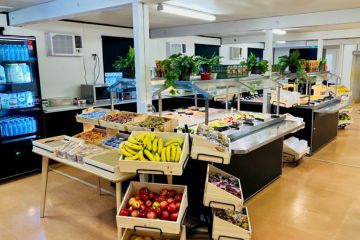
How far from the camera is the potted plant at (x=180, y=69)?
3309 mm

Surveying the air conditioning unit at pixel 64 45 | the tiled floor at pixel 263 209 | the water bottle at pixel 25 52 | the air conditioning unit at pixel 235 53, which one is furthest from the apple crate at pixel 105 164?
the air conditioning unit at pixel 235 53

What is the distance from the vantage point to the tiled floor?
10.3 ft

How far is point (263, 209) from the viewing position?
3590 mm

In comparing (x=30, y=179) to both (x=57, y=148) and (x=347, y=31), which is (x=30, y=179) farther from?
(x=347, y=31)

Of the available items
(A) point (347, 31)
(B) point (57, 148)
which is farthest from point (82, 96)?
(A) point (347, 31)

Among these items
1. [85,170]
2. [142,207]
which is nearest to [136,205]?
[142,207]

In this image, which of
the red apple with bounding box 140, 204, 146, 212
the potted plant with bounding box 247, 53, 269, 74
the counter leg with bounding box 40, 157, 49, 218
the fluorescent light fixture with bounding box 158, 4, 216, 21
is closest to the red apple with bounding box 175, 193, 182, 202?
the red apple with bounding box 140, 204, 146, 212

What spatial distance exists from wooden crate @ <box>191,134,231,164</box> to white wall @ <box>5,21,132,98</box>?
4.09 m

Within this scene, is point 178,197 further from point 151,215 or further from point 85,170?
point 85,170

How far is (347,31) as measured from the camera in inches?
341

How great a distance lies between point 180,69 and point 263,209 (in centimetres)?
191

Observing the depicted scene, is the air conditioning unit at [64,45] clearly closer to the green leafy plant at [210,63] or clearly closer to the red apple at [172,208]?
the green leafy plant at [210,63]

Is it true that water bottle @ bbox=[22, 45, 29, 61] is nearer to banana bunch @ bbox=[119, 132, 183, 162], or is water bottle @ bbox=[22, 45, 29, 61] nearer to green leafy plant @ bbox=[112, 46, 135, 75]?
green leafy plant @ bbox=[112, 46, 135, 75]

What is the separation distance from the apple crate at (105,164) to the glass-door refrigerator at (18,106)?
8.15 feet
